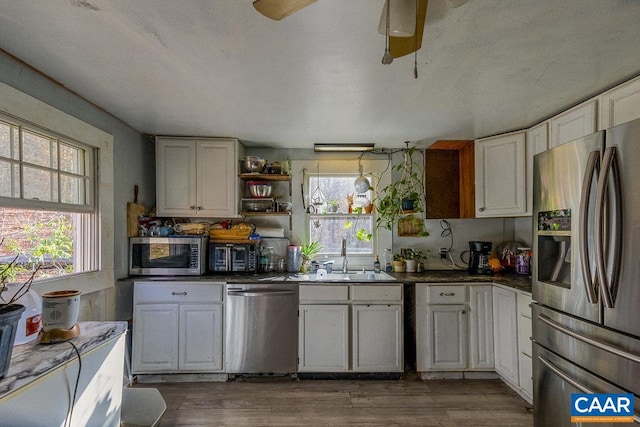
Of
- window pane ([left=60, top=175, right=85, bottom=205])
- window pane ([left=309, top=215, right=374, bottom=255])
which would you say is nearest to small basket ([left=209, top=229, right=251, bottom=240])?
window pane ([left=309, top=215, right=374, bottom=255])

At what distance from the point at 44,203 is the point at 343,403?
8.07ft

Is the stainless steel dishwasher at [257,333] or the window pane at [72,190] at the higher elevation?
the window pane at [72,190]

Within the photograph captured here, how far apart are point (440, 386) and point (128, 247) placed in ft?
9.80

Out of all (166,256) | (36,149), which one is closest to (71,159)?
(36,149)

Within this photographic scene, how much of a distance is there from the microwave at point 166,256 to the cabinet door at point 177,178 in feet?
0.99

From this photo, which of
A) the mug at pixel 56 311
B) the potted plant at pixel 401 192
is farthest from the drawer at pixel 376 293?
the mug at pixel 56 311

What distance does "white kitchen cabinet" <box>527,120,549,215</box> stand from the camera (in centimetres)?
245

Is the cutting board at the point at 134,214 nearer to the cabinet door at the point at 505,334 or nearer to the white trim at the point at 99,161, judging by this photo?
the white trim at the point at 99,161

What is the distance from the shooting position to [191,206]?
2.95 m

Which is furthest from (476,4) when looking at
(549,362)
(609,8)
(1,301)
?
(1,301)

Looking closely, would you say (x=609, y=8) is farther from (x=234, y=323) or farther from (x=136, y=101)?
(x=234, y=323)

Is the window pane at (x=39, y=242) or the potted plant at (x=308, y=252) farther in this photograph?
the potted plant at (x=308, y=252)

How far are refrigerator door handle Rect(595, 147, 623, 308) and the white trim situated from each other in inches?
114

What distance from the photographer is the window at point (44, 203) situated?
167cm
